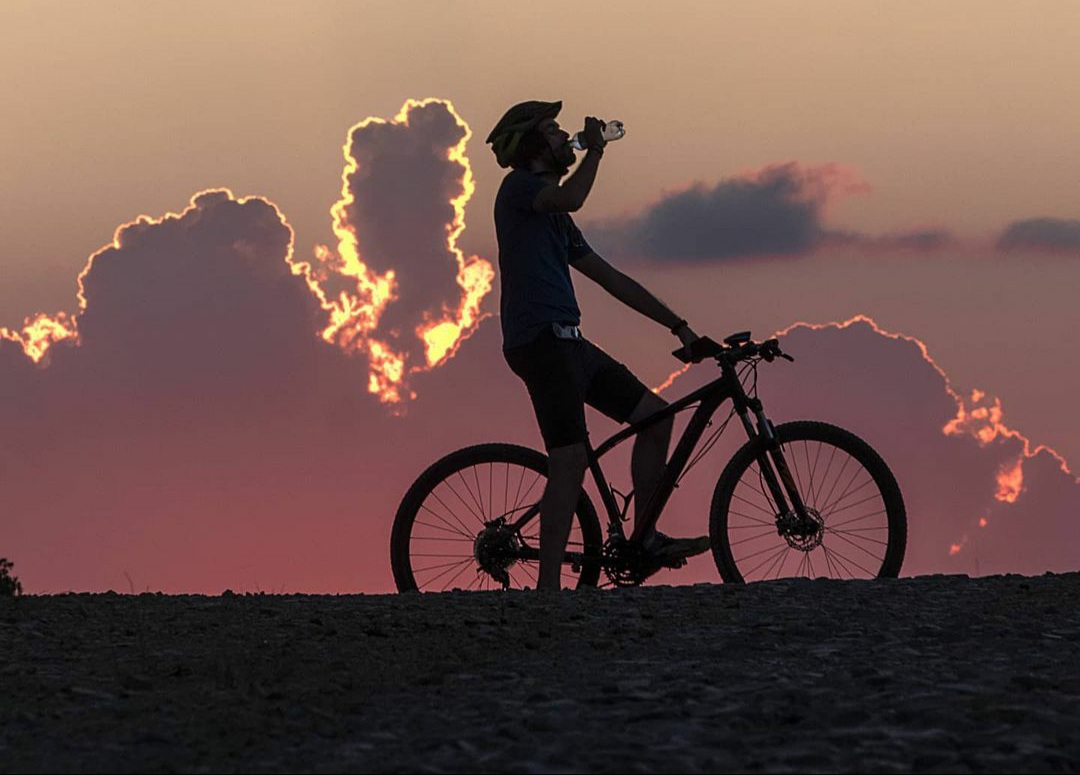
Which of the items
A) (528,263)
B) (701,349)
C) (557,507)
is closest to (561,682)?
(557,507)

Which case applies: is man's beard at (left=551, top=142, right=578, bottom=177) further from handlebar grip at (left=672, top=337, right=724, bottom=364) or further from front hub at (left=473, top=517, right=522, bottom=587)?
front hub at (left=473, top=517, right=522, bottom=587)

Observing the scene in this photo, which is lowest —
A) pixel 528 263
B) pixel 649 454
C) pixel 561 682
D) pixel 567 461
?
pixel 561 682

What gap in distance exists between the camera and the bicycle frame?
9.63m

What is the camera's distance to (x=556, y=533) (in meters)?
9.38

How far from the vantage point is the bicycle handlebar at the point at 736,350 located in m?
9.60

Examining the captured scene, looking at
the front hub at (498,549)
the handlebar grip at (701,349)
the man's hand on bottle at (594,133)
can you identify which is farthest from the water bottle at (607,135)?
the front hub at (498,549)

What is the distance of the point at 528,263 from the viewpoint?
29.8 ft

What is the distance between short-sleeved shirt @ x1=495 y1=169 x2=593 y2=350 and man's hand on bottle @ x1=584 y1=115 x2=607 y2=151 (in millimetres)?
337

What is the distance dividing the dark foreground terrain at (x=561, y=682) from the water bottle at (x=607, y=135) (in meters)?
2.50

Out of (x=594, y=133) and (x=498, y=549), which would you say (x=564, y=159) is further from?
(x=498, y=549)

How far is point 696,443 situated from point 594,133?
6.38 ft

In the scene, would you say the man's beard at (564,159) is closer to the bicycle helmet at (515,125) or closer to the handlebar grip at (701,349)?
the bicycle helmet at (515,125)

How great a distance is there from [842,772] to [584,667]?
1.73 m

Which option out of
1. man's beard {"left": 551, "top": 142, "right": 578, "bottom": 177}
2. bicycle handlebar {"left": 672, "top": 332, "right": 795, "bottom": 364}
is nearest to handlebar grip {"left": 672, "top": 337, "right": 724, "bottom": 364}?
bicycle handlebar {"left": 672, "top": 332, "right": 795, "bottom": 364}
